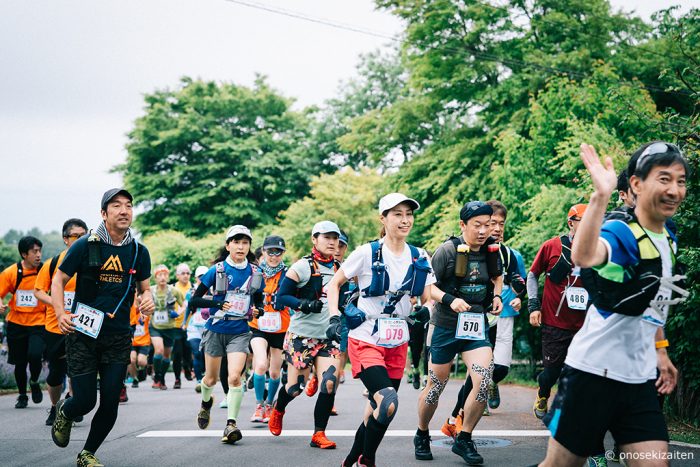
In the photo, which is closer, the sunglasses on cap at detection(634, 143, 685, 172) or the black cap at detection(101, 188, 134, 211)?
the sunglasses on cap at detection(634, 143, 685, 172)

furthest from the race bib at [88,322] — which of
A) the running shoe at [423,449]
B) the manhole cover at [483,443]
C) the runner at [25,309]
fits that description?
the runner at [25,309]

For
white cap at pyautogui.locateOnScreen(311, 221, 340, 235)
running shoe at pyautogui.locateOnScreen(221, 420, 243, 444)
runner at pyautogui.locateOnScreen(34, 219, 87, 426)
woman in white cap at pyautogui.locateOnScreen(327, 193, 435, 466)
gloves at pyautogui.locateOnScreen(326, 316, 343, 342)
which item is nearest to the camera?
Result: gloves at pyautogui.locateOnScreen(326, 316, 343, 342)

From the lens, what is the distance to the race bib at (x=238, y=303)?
26.9 feet

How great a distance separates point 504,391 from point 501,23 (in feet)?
51.1

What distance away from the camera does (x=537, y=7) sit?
25734mm

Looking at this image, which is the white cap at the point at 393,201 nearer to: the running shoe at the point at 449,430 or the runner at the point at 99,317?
the runner at the point at 99,317

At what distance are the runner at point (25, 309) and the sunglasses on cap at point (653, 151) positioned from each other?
28.0 ft

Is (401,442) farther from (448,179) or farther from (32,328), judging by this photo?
Result: (448,179)

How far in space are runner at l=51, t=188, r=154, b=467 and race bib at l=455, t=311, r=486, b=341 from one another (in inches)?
105

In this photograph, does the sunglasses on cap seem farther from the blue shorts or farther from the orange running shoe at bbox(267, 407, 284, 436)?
the orange running shoe at bbox(267, 407, 284, 436)

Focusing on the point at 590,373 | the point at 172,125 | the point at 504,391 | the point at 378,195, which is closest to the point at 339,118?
the point at 172,125

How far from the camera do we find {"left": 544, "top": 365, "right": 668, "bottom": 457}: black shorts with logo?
3.66m

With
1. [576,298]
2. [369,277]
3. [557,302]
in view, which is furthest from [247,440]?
[576,298]

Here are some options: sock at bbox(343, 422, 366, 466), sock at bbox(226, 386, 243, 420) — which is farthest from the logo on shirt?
sock at bbox(343, 422, 366, 466)
